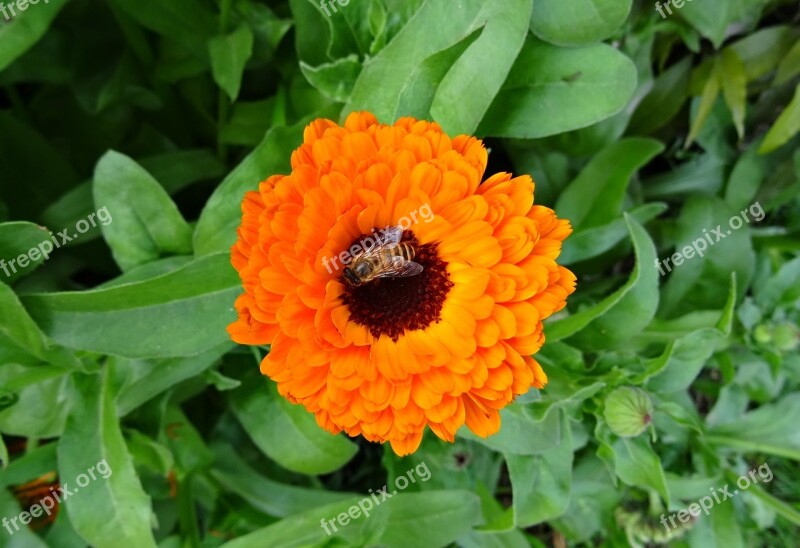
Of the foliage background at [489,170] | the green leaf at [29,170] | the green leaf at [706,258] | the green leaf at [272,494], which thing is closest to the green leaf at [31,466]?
the foliage background at [489,170]

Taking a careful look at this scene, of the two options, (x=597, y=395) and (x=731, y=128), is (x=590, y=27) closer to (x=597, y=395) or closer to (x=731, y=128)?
(x=597, y=395)

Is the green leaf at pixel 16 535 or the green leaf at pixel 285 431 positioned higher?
the green leaf at pixel 16 535

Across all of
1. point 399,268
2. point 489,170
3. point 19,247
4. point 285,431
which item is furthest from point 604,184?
point 19,247

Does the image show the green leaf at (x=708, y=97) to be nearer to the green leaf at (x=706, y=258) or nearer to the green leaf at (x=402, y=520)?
the green leaf at (x=706, y=258)

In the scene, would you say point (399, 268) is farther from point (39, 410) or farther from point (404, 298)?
point (39, 410)

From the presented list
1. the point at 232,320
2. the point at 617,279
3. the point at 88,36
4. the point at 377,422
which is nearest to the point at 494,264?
the point at 377,422
